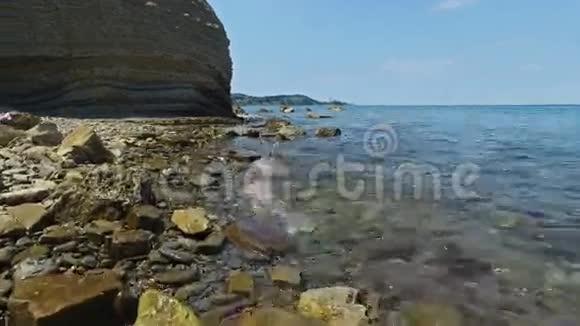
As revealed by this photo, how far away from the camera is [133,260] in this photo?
204 inches

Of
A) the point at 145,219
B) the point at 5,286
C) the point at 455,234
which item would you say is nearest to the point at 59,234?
the point at 145,219

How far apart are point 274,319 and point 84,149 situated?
22.7 ft

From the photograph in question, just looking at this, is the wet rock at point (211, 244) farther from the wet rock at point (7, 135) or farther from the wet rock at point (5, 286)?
the wet rock at point (7, 135)

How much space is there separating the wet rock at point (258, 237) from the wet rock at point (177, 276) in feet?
3.52

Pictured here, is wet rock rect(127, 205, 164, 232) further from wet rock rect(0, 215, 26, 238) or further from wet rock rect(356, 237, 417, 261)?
wet rock rect(356, 237, 417, 261)

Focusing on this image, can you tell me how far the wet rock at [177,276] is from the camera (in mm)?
4844

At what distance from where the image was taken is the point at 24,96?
72.1ft

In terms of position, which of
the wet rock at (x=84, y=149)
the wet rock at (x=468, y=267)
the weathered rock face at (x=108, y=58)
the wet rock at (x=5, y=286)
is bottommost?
the wet rock at (x=468, y=267)

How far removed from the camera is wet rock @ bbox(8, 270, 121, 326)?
12.1 ft

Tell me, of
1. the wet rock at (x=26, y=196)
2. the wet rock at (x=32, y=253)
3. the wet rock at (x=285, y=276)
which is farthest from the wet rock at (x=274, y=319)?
the wet rock at (x=26, y=196)

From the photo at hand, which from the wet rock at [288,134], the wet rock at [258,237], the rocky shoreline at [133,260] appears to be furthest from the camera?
the wet rock at [288,134]

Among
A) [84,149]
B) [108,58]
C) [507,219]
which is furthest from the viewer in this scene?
[108,58]

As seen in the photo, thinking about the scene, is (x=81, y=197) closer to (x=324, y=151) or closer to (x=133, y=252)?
(x=133, y=252)

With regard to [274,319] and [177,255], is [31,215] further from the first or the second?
[274,319]
